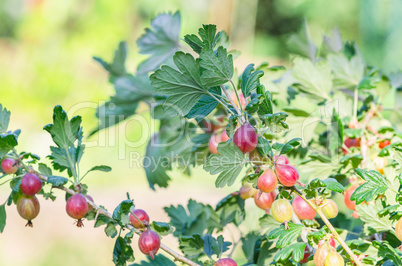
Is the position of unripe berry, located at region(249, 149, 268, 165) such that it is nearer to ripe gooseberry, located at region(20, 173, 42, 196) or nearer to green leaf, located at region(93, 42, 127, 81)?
ripe gooseberry, located at region(20, 173, 42, 196)

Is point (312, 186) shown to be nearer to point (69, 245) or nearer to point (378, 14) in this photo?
point (69, 245)

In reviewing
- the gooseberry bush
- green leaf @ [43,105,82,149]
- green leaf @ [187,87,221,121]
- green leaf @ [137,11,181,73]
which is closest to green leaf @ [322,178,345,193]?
the gooseberry bush

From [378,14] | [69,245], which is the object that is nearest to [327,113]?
[69,245]

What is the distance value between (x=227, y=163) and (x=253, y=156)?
0.03m

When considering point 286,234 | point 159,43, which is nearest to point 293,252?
point 286,234

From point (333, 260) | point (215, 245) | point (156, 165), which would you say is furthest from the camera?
point (156, 165)

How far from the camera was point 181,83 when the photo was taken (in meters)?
0.39

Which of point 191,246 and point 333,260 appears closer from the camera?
point 333,260

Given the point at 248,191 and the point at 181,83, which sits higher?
the point at 181,83

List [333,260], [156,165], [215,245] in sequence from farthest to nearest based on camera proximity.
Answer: [156,165], [215,245], [333,260]

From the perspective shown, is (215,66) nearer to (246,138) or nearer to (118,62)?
(246,138)

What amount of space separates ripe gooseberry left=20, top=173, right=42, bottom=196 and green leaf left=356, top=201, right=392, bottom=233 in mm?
267

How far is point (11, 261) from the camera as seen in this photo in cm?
201

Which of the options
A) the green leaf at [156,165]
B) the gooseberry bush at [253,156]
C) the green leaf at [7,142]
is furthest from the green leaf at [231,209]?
the green leaf at [7,142]
